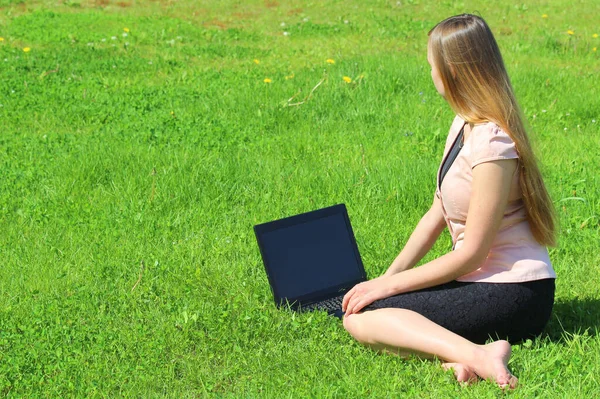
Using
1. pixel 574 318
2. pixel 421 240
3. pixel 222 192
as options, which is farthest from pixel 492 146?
pixel 222 192

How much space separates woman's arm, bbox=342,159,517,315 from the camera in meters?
3.14

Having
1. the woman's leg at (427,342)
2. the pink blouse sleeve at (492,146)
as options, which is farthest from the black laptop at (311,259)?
the pink blouse sleeve at (492,146)

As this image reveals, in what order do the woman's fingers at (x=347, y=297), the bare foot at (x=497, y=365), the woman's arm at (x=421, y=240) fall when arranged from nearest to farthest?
1. the bare foot at (x=497, y=365)
2. the woman's fingers at (x=347, y=297)
3. the woman's arm at (x=421, y=240)

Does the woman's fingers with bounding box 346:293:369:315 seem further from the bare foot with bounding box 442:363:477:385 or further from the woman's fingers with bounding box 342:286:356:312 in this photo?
the bare foot with bounding box 442:363:477:385

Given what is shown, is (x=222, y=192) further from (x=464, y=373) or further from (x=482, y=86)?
(x=464, y=373)

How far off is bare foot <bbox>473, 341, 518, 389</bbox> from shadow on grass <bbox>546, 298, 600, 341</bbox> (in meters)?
0.52

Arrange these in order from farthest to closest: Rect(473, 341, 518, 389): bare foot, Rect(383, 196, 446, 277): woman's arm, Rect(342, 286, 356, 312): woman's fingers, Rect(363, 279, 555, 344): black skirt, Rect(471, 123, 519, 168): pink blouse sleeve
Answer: Rect(383, 196, 446, 277): woman's arm, Rect(342, 286, 356, 312): woman's fingers, Rect(363, 279, 555, 344): black skirt, Rect(471, 123, 519, 168): pink blouse sleeve, Rect(473, 341, 518, 389): bare foot

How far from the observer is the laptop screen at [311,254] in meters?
3.80

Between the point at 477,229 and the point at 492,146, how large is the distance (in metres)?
0.33

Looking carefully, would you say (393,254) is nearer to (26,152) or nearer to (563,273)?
(563,273)

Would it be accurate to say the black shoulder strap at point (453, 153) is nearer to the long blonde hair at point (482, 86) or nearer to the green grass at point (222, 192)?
the long blonde hair at point (482, 86)

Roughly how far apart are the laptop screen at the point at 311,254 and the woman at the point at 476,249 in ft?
1.43

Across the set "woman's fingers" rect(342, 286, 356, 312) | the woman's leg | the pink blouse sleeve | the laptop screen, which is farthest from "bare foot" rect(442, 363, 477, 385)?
the laptop screen

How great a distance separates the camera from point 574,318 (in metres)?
3.71
